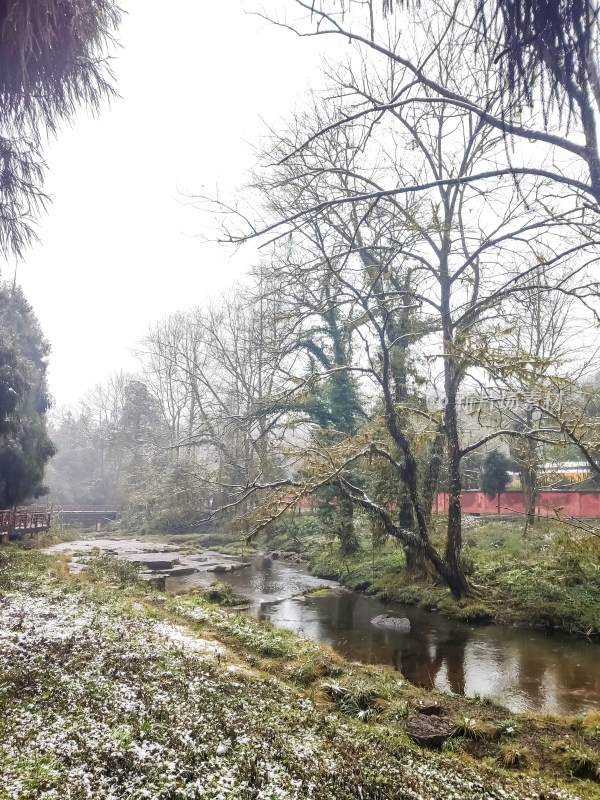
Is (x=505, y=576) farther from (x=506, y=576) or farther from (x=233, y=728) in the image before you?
(x=233, y=728)

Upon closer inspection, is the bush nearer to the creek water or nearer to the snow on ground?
the creek water

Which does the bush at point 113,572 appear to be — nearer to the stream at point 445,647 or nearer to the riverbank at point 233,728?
the stream at point 445,647

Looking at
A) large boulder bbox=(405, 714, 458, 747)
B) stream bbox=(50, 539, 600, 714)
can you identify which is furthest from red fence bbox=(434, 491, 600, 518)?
large boulder bbox=(405, 714, 458, 747)

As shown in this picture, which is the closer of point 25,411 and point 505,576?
point 505,576

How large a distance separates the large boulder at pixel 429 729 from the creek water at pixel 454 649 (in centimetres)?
181

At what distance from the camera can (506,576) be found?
12.9 metres

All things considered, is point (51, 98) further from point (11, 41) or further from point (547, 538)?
point (547, 538)

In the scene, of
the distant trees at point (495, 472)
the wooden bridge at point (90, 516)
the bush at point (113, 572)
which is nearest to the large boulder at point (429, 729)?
the bush at point (113, 572)

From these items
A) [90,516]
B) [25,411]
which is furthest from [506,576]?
[90,516]

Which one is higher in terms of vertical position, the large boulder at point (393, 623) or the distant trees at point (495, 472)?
the distant trees at point (495, 472)

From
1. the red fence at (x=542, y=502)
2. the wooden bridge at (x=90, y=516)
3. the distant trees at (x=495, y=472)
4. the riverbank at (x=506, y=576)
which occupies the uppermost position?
the distant trees at (x=495, y=472)

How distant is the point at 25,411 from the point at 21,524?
443 centimetres

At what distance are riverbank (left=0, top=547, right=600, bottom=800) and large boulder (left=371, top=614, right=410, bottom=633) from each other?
3.29m

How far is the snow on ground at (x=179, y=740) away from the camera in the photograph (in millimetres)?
3932
